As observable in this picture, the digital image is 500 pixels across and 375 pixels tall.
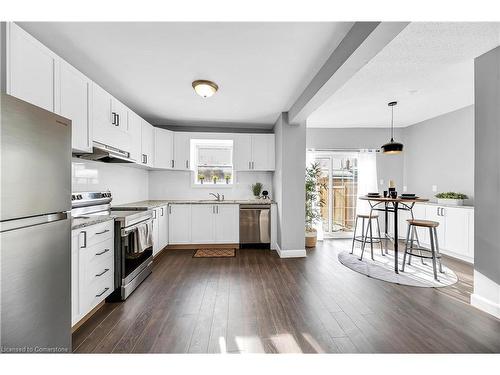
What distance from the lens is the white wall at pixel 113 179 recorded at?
2.69 metres

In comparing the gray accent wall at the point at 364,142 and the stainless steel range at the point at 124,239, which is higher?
the gray accent wall at the point at 364,142

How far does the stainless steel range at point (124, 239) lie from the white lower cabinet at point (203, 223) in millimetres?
1292

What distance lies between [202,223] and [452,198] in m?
4.59

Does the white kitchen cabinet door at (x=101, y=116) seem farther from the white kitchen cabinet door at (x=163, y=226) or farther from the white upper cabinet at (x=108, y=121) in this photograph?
the white kitchen cabinet door at (x=163, y=226)

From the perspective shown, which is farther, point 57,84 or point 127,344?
point 57,84

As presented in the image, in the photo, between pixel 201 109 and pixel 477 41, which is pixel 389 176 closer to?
pixel 477 41

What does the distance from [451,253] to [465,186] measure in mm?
1259

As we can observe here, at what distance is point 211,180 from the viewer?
16.1 feet

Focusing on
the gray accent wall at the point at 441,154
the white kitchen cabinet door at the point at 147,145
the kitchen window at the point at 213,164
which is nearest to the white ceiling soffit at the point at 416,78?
the gray accent wall at the point at 441,154

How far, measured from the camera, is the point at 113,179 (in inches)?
133

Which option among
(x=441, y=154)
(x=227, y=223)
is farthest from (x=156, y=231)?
(x=441, y=154)
